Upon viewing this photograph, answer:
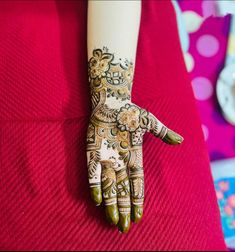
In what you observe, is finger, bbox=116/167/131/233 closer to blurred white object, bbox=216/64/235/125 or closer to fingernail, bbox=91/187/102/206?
fingernail, bbox=91/187/102/206

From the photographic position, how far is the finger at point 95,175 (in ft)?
1.99

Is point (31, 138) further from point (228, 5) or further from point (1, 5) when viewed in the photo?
point (228, 5)

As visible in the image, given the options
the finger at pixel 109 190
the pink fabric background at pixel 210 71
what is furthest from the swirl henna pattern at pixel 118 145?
the pink fabric background at pixel 210 71

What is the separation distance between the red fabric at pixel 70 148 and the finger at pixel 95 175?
0.06ft

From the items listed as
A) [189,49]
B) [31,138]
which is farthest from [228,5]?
[31,138]

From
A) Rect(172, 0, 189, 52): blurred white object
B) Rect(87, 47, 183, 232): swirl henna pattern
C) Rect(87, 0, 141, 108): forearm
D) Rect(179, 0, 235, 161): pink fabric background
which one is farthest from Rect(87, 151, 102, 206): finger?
Rect(172, 0, 189, 52): blurred white object

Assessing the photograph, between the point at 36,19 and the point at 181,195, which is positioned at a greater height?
the point at 36,19

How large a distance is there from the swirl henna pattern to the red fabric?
0.02 metres

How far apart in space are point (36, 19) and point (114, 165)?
36 cm

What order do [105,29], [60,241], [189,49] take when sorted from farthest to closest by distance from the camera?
[189,49], [105,29], [60,241]

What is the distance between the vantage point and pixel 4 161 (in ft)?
2.10

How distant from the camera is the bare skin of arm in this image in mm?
619

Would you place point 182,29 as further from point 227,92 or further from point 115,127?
point 115,127

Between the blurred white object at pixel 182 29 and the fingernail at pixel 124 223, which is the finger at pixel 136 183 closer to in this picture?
the fingernail at pixel 124 223
